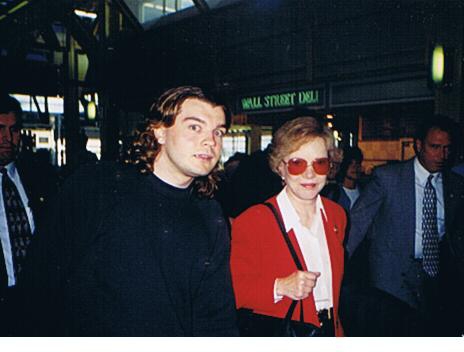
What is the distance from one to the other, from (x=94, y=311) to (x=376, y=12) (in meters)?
7.02

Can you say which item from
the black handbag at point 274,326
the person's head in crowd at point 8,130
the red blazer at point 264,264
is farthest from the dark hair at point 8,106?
the black handbag at point 274,326

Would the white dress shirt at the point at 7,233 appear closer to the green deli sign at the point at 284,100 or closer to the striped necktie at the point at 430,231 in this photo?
the striped necktie at the point at 430,231

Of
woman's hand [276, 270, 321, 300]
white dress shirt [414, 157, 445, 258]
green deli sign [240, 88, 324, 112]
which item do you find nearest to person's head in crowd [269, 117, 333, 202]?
woman's hand [276, 270, 321, 300]

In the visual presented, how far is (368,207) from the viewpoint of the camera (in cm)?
305

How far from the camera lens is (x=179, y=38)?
10.0 metres

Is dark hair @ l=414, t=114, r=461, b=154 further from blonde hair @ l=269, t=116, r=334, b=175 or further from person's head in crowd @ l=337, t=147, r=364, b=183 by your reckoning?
person's head in crowd @ l=337, t=147, r=364, b=183

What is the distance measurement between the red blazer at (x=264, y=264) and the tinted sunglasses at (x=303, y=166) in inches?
7.6

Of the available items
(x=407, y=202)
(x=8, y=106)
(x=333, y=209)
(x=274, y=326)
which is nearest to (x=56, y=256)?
(x=274, y=326)

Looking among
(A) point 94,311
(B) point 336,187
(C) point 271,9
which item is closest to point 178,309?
(A) point 94,311

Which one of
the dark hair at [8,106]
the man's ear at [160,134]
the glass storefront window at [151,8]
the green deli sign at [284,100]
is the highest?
the glass storefront window at [151,8]

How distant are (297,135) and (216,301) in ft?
3.06

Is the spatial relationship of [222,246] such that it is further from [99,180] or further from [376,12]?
[376,12]

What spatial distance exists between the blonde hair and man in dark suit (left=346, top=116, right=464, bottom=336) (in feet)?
3.43

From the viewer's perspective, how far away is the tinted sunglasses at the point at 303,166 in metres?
2.05
